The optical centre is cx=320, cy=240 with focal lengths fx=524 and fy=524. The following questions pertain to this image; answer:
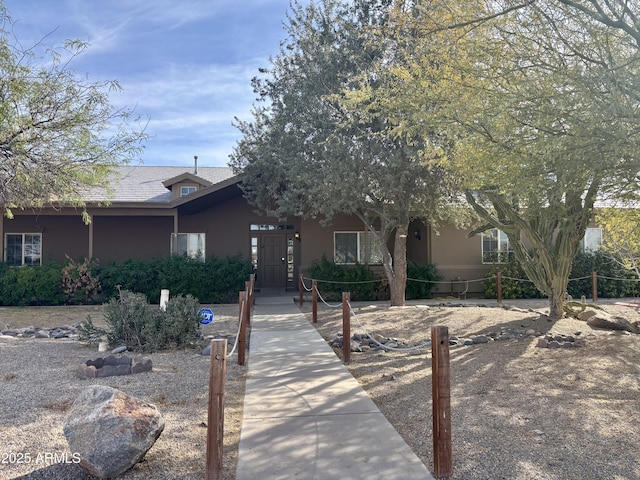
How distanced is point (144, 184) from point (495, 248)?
13.3m

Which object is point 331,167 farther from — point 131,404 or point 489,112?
point 131,404

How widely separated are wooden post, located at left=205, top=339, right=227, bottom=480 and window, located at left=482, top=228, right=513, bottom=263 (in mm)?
16357

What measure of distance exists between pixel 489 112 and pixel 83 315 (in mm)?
11430

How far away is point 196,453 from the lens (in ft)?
13.8

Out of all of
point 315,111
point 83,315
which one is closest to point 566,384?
Result: point 315,111

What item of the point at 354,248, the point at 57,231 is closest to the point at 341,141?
the point at 354,248

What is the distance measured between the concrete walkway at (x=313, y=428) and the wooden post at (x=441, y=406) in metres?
0.15

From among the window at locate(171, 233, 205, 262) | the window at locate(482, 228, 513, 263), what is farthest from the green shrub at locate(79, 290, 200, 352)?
the window at locate(482, 228, 513, 263)

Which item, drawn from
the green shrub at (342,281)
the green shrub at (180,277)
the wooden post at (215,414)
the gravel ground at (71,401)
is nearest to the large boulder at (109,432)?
the gravel ground at (71,401)

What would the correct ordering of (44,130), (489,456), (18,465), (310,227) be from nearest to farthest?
(18,465), (489,456), (44,130), (310,227)

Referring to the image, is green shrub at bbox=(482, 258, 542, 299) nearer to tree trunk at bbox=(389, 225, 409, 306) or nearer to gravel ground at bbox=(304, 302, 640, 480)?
tree trunk at bbox=(389, 225, 409, 306)

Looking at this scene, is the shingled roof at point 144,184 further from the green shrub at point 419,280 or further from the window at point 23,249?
the green shrub at point 419,280

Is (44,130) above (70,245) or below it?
above

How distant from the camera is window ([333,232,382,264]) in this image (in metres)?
19.1
